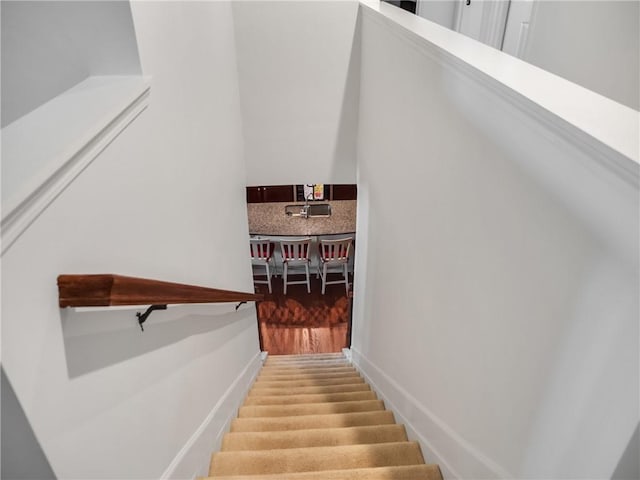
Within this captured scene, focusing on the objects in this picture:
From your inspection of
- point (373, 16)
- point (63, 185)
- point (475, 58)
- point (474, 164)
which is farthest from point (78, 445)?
point (373, 16)

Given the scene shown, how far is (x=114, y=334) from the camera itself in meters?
1.21

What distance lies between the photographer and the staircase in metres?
1.82

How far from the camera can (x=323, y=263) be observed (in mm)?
6098

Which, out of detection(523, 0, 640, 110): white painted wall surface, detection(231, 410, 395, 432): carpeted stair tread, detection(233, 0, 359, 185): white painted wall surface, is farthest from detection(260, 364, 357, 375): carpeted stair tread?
detection(523, 0, 640, 110): white painted wall surface

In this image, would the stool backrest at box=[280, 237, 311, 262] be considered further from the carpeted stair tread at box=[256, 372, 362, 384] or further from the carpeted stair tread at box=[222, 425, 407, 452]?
the carpeted stair tread at box=[222, 425, 407, 452]

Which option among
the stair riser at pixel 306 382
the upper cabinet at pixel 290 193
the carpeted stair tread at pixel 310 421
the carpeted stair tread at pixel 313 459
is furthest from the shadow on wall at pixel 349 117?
the upper cabinet at pixel 290 193

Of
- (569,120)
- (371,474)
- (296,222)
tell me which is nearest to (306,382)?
(371,474)

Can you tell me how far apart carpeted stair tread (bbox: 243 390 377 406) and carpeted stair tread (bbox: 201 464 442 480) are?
3.90 ft

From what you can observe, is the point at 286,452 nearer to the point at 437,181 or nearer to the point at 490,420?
the point at 490,420

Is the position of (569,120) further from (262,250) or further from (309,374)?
(262,250)

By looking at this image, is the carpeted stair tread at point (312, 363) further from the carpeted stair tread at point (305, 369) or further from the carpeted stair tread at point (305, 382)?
the carpeted stair tread at point (305, 382)

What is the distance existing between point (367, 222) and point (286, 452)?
1864mm

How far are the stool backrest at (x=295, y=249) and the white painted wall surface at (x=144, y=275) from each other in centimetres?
314

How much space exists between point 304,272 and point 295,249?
0.85 metres
